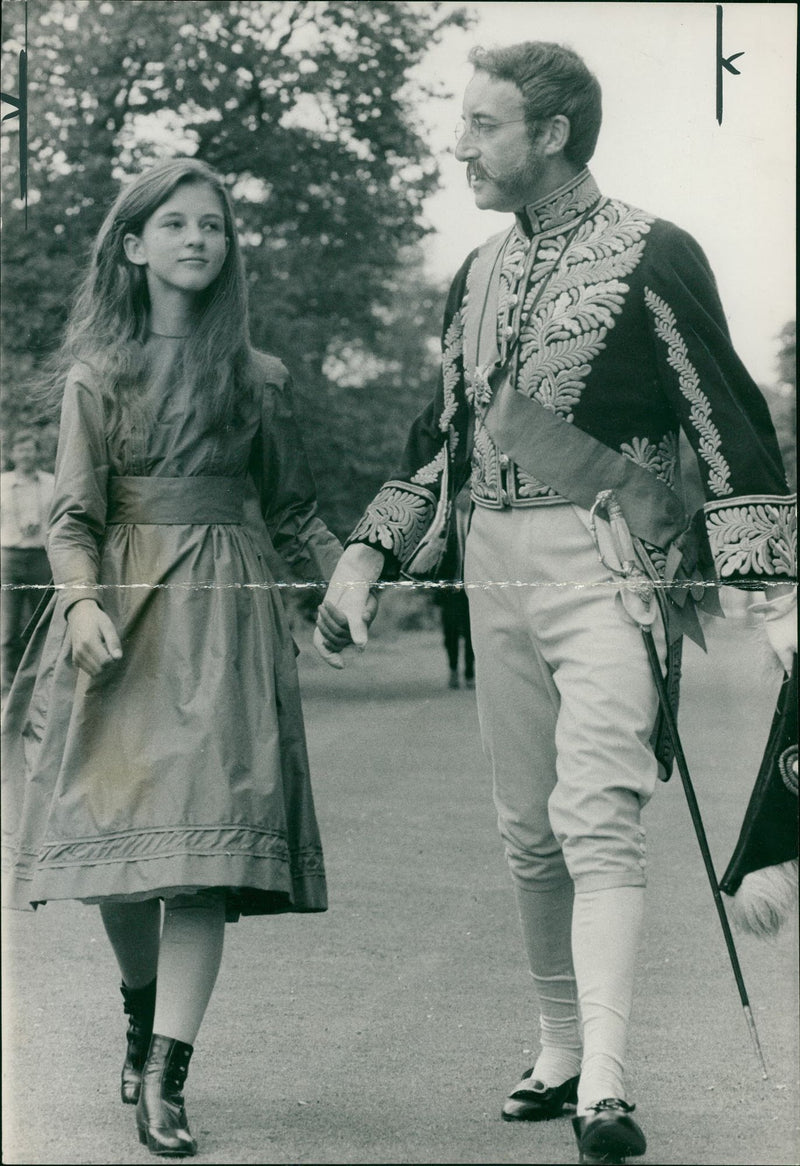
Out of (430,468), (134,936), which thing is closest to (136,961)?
(134,936)

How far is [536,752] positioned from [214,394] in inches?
36.4

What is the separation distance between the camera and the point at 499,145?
341 cm

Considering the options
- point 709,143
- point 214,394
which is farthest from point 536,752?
point 709,143

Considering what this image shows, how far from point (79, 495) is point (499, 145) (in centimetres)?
103

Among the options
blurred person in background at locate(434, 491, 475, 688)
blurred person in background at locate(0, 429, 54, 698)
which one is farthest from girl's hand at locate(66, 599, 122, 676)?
blurred person in background at locate(434, 491, 475, 688)

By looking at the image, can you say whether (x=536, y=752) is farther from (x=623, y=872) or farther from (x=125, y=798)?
(x=125, y=798)

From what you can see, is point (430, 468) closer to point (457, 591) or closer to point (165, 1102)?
point (457, 591)

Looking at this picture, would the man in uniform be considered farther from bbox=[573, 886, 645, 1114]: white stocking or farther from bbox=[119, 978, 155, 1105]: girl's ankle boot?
bbox=[119, 978, 155, 1105]: girl's ankle boot

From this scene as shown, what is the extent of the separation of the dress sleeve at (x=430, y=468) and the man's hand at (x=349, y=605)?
1.2 inches

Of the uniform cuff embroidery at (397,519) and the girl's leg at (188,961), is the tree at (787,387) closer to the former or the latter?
the uniform cuff embroidery at (397,519)

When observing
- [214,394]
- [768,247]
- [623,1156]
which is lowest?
[623,1156]

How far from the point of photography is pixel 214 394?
3475mm

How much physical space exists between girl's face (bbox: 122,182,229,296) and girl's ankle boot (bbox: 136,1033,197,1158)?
56.8 inches

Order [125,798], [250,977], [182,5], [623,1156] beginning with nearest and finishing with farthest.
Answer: [623,1156] < [125,798] < [182,5] < [250,977]
